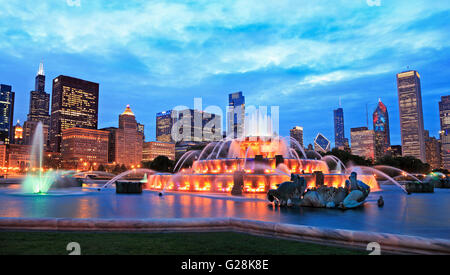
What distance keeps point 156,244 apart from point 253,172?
943 inches

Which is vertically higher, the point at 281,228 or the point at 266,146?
the point at 266,146

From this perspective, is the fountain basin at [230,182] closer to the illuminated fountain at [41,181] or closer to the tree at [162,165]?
the illuminated fountain at [41,181]

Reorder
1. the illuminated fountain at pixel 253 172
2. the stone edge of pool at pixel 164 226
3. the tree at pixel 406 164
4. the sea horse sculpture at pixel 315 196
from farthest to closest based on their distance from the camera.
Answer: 1. the tree at pixel 406 164
2. the illuminated fountain at pixel 253 172
3. the sea horse sculpture at pixel 315 196
4. the stone edge of pool at pixel 164 226

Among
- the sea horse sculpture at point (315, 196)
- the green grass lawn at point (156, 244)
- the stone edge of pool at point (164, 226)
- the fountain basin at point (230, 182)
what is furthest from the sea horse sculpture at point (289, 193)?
the fountain basin at point (230, 182)

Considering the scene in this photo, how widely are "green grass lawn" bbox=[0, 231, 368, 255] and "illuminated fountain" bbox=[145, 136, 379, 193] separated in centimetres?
1632

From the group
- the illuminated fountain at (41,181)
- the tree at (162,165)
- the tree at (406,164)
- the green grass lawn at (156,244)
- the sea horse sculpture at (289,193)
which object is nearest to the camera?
the green grass lawn at (156,244)

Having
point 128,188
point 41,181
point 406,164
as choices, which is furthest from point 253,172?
point 406,164

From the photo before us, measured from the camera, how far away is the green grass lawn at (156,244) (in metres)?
6.86

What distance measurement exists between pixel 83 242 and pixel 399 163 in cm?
9762

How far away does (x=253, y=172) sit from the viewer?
31109 millimetres

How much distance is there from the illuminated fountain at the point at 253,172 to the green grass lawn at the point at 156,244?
1632 centimetres

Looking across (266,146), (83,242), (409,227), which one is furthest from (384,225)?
(266,146)
